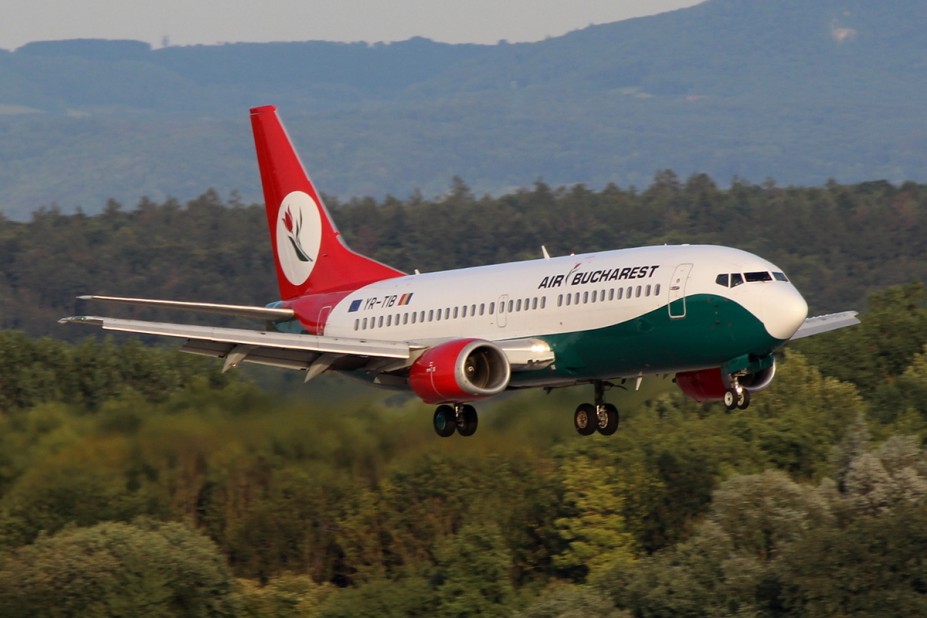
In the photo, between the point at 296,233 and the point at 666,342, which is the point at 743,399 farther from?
the point at 296,233

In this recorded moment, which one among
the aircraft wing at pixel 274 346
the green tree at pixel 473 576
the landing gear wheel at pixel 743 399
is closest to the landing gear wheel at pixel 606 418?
the landing gear wheel at pixel 743 399

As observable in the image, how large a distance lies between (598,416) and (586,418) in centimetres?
29

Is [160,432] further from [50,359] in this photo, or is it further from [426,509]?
[50,359]

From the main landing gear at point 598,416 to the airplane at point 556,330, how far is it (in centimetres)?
3

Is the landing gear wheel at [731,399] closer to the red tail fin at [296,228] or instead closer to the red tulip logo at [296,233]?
the red tail fin at [296,228]

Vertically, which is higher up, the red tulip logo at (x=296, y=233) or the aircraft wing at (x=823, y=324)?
the red tulip logo at (x=296, y=233)

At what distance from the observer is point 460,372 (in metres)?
36.4

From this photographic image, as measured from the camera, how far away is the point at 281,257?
47.9 meters

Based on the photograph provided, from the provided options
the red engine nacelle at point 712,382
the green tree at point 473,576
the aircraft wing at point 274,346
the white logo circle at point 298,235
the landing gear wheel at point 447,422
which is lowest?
the green tree at point 473,576

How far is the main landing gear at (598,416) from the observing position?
39938mm

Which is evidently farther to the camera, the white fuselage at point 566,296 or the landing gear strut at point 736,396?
the landing gear strut at point 736,396

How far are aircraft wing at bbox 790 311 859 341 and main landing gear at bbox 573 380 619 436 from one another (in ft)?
15.4

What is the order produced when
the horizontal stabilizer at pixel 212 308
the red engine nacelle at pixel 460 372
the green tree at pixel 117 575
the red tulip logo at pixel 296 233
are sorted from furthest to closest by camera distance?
the green tree at pixel 117 575
the red tulip logo at pixel 296 233
the red engine nacelle at pixel 460 372
the horizontal stabilizer at pixel 212 308

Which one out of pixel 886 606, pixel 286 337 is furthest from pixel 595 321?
pixel 886 606
